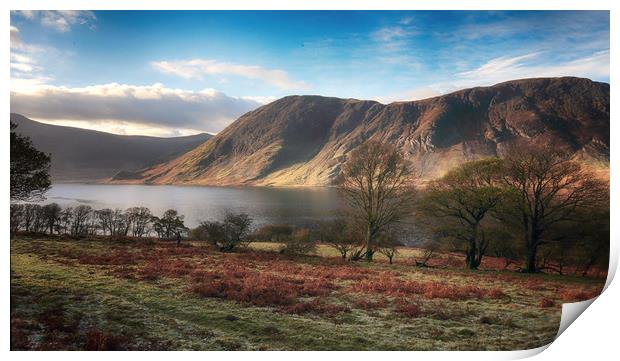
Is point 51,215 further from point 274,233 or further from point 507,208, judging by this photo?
point 507,208

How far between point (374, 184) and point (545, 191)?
19.7ft

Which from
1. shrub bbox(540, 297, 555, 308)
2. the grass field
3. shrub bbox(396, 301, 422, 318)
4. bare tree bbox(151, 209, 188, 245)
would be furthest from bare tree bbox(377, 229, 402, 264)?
bare tree bbox(151, 209, 188, 245)

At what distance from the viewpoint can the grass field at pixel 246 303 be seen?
7637 millimetres

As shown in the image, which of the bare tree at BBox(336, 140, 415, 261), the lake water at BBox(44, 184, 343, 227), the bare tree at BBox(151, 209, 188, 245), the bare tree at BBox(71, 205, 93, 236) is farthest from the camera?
the bare tree at BBox(336, 140, 415, 261)

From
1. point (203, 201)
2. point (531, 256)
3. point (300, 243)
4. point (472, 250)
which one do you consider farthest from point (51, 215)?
point (531, 256)

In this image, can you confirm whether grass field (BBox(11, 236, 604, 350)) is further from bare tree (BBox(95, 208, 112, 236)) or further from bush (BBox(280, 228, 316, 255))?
bush (BBox(280, 228, 316, 255))

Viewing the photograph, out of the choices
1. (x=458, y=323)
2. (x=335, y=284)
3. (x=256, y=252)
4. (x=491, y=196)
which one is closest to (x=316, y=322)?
(x=335, y=284)

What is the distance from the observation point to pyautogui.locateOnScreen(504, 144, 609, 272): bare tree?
33.0 feet

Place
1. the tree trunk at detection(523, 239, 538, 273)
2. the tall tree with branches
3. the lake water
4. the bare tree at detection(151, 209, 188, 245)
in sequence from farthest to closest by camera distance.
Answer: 1. the bare tree at detection(151, 209, 188, 245)
2. the tree trunk at detection(523, 239, 538, 273)
3. the lake water
4. the tall tree with branches

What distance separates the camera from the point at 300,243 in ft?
44.5

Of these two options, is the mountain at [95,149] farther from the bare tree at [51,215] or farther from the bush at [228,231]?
the bush at [228,231]

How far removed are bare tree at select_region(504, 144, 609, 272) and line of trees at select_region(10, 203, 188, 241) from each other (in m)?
10.8

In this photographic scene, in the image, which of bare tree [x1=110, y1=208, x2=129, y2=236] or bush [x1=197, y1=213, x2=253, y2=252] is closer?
bare tree [x1=110, y1=208, x2=129, y2=236]

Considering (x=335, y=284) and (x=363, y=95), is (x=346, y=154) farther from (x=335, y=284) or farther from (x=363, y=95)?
(x=335, y=284)
